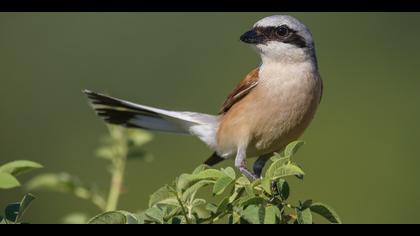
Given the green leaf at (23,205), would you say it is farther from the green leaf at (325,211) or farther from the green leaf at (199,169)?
the green leaf at (325,211)

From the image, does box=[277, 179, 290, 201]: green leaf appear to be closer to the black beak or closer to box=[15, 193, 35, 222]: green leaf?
box=[15, 193, 35, 222]: green leaf

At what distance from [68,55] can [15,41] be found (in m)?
0.65

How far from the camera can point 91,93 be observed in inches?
166

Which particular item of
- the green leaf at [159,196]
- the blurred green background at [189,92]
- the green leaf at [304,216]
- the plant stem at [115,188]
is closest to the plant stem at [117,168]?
the plant stem at [115,188]

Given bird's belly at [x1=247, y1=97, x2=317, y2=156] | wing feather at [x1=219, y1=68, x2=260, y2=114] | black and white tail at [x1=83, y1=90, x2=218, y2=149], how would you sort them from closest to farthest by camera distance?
bird's belly at [x1=247, y1=97, x2=317, y2=156] → wing feather at [x1=219, y1=68, x2=260, y2=114] → black and white tail at [x1=83, y1=90, x2=218, y2=149]

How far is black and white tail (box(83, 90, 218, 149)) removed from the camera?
165 inches

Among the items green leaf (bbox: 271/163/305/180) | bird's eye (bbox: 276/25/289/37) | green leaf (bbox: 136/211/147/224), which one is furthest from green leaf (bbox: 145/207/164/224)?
bird's eye (bbox: 276/25/289/37)

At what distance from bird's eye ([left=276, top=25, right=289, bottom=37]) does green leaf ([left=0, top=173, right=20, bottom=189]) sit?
2.14m

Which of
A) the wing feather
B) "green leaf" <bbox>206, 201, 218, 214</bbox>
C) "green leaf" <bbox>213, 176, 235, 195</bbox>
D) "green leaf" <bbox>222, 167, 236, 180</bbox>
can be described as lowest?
"green leaf" <bbox>206, 201, 218, 214</bbox>

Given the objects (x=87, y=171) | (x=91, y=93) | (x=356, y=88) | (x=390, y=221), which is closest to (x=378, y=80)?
(x=356, y=88)

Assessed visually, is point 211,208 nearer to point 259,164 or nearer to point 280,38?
point 280,38

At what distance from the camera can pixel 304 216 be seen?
207 cm

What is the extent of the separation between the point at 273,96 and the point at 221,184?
1684mm
